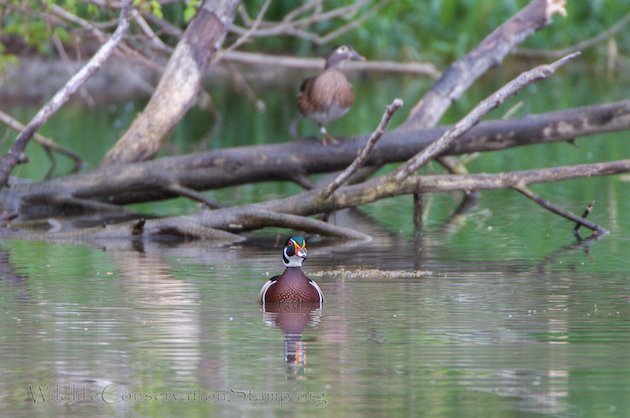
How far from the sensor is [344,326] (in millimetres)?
8266

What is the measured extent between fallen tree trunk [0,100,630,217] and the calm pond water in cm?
67

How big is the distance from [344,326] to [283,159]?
5161 millimetres

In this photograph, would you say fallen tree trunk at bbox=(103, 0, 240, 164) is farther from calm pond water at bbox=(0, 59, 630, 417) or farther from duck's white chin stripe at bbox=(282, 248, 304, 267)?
duck's white chin stripe at bbox=(282, 248, 304, 267)

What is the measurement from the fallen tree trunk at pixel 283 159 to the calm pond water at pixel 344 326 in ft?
2.21

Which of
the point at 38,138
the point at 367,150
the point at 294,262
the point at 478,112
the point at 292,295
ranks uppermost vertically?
the point at 38,138

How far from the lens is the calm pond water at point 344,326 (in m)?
6.54

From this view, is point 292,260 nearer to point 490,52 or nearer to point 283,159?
point 283,159

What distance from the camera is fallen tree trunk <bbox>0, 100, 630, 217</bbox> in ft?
43.1

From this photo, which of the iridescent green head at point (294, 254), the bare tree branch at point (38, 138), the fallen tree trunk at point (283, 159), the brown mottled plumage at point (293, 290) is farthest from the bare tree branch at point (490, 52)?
the brown mottled plumage at point (293, 290)

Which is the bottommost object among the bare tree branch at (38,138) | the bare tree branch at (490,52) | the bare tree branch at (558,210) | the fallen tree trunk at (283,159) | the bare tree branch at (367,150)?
the bare tree branch at (558,210)

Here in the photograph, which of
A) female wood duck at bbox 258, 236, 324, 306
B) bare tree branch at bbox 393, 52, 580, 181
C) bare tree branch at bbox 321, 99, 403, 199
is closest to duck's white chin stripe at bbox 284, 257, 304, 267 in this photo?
female wood duck at bbox 258, 236, 324, 306

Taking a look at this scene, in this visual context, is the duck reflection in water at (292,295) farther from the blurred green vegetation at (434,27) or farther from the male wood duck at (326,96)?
the blurred green vegetation at (434,27)

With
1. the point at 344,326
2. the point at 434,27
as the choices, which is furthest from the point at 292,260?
the point at 434,27

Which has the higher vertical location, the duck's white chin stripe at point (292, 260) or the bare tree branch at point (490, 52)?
the bare tree branch at point (490, 52)
